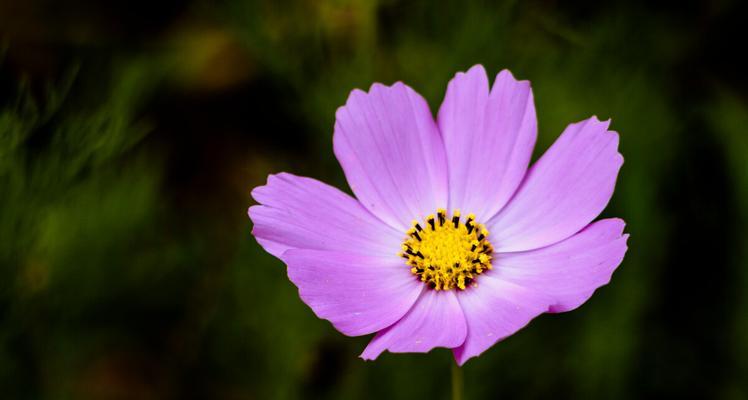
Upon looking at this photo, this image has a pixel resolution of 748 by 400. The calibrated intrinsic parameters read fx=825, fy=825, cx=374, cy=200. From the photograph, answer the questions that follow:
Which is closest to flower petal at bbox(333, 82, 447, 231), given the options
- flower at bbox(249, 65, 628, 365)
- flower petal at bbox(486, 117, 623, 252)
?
flower at bbox(249, 65, 628, 365)

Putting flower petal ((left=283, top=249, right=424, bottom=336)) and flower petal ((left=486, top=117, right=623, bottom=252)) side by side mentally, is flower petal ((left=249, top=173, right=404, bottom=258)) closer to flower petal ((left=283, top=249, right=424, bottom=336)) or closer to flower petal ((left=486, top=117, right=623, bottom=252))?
flower petal ((left=283, top=249, right=424, bottom=336))

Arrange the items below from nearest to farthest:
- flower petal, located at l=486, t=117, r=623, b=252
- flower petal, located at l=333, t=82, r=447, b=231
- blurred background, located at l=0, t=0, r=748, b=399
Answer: flower petal, located at l=486, t=117, r=623, b=252, flower petal, located at l=333, t=82, r=447, b=231, blurred background, located at l=0, t=0, r=748, b=399

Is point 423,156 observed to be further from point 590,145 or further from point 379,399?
point 379,399

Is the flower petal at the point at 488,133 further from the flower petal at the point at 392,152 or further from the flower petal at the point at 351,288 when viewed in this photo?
the flower petal at the point at 351,288

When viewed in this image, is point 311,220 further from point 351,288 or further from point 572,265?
A: point 572,265

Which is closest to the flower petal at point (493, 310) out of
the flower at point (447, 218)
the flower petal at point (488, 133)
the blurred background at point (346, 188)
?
the flower at point (447, 218)

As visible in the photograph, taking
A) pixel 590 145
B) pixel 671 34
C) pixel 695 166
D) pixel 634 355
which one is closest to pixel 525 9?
pixel 671 34

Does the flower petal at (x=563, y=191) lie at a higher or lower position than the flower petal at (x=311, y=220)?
higher

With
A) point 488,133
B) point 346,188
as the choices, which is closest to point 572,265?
point 488,133
